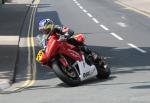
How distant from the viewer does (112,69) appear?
54.7ft

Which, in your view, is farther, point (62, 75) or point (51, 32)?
point (51, 32)

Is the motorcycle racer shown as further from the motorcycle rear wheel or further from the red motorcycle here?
the motorcycle rear wheel

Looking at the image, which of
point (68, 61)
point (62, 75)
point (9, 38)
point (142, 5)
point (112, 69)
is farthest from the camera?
point (142, 5)

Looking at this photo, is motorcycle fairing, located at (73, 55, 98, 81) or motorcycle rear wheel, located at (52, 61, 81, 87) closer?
motorcycle rear wheel, located at (52, 61, 81, 87)

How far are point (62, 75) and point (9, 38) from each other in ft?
42.5

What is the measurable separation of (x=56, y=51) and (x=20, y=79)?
236cm

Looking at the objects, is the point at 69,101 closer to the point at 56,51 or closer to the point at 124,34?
the point at 56,51

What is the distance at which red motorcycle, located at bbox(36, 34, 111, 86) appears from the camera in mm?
13906

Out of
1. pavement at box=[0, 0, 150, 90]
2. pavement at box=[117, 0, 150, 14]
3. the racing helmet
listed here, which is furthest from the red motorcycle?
pavement at box=[117, 0, 150, 14]

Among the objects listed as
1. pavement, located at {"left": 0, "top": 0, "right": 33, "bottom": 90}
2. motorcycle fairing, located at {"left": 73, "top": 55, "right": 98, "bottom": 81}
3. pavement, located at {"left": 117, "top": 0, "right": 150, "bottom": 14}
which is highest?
motorcycle fairing, located at {"left": 73, "top": 55, "right": 98, "bottom": 81}

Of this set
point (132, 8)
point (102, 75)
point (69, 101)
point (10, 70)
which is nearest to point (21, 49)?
point (10, 70)

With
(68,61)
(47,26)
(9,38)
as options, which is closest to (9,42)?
(9,38)

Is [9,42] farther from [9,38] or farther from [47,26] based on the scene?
[47,26]

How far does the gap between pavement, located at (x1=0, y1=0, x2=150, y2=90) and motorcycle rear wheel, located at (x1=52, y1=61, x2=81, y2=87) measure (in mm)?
1489
